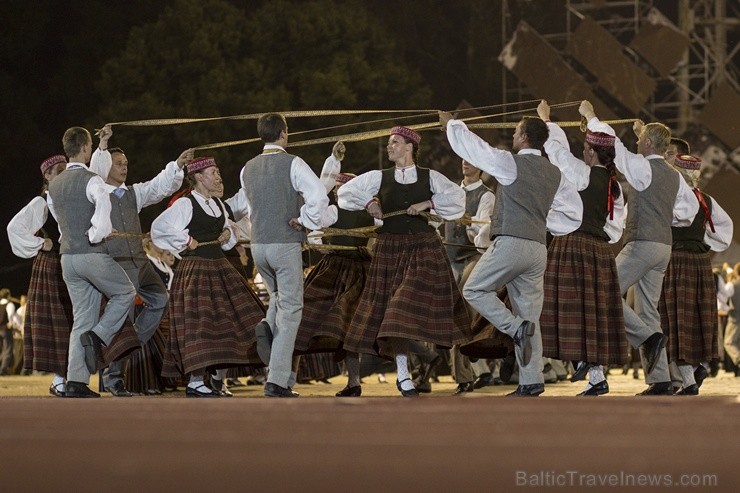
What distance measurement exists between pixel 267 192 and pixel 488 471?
289cm

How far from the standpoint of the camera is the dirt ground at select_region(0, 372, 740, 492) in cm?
492

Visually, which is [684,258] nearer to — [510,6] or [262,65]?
[510,6]

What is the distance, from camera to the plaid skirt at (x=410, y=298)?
7.41 meters

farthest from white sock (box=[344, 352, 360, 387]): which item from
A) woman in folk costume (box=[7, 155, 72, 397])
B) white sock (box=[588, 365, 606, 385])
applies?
woman in folk costume (box=[7, 155, 72, 397])

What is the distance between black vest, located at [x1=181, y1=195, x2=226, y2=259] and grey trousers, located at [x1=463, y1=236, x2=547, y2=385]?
1648 mm

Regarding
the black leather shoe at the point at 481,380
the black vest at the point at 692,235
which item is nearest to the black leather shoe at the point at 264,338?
the black vest at the point at 692,235

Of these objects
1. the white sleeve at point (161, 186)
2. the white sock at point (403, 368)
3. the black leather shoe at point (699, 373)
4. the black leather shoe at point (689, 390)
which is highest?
the white sleeve at point (161, 186)

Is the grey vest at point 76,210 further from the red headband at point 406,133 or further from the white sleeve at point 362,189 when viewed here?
the red headband at point 406,133

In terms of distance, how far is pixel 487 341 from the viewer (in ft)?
25.3

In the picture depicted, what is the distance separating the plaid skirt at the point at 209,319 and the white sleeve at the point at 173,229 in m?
0.14

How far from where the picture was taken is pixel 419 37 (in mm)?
26141

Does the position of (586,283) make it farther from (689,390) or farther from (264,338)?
(264,338)

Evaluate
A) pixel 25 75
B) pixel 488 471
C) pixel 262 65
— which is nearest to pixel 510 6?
pixel 262 65

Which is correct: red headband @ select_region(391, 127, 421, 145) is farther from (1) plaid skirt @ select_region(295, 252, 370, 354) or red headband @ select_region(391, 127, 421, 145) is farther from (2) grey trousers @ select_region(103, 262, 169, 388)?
(2) grey trousers @ select_region(103, 262, 169, 388)
